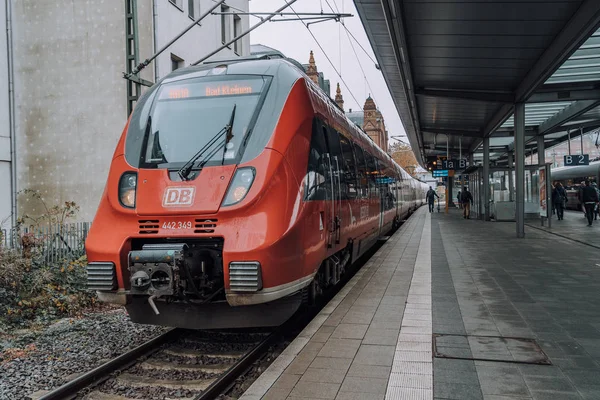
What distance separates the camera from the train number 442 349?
5238 millimetres

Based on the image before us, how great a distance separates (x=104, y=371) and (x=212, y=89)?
3240 millimetres

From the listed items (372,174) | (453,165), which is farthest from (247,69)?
(453,165)

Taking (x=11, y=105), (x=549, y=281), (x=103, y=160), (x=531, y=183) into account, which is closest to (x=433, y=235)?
(x=531, y=183)

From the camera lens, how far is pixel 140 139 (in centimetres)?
599

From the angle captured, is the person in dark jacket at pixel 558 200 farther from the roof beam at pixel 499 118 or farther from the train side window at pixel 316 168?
the train side window at pixel 316 168

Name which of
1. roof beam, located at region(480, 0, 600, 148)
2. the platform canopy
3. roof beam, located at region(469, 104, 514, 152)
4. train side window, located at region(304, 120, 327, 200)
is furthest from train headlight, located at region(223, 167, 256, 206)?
roof beam, located at region(469, 104, 514, 152)

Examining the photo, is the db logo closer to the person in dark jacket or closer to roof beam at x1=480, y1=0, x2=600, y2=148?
roof beam at x1=480, y1=0, x2=600, y2=148

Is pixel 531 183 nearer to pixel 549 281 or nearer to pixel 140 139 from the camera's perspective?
pixel 549 281

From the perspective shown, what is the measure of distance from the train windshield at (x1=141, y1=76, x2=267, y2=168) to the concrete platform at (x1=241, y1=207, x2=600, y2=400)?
7.49 feet

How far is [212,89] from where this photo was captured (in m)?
6.14

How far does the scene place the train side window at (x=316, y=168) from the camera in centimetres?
598

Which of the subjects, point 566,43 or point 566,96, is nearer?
point 566,43

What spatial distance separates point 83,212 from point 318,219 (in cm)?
1298

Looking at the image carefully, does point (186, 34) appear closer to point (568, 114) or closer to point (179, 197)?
point (568, 114)
